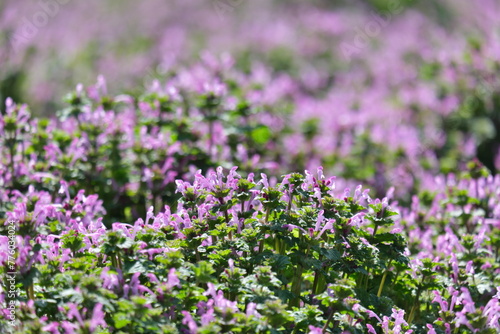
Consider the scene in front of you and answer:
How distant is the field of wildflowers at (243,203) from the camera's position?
260 cm

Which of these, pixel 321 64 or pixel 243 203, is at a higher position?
pixel 321 64

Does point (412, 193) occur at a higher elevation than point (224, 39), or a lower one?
lower

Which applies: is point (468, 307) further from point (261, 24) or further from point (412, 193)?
point (261, 24)

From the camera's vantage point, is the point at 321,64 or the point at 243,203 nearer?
the point at 243,203

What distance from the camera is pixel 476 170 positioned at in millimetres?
4395

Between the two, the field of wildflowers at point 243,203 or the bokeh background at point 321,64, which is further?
the bokeh background at point 321,64

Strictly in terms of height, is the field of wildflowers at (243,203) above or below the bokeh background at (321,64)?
below

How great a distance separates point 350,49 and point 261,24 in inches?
89.2

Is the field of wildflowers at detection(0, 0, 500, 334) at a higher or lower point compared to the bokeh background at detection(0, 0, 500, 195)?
lower

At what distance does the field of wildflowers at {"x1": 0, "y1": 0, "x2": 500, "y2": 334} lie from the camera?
2604 millimetres

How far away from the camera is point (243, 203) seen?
10.3 feet

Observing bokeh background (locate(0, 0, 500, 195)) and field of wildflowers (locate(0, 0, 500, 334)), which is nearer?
field of wildflowers (locate(0, 0, 500, 334))

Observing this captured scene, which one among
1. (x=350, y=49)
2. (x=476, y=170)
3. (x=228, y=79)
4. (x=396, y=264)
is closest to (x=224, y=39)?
(x=350, y=49)

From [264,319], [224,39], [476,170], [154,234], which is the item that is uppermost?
[224,39]
